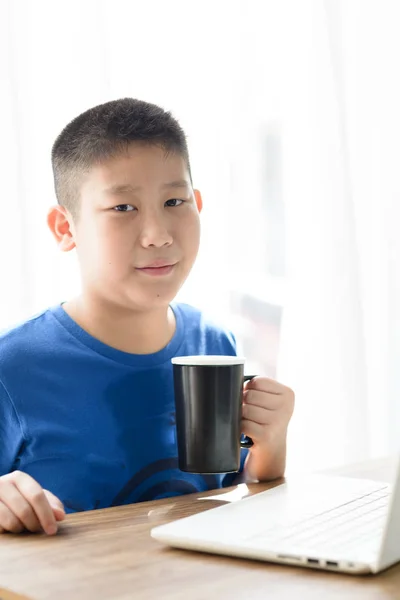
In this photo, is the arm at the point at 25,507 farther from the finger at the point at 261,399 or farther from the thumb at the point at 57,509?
the finger at the point at 261,399

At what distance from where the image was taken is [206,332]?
1373 mm

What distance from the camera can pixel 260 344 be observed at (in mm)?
2277

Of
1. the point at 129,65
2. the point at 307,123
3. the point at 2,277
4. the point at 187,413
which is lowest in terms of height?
the point at 187,413

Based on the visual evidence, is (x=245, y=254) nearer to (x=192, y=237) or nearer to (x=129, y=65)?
(x=129, y=65)

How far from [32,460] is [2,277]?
2.20 feet

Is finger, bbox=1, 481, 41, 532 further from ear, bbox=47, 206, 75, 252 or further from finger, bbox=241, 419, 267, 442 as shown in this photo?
ear, bbox=47, 206, 75, 252

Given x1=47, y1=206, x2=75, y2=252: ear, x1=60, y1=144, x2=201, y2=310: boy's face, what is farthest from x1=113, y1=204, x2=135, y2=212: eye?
x1=47, y1=206, x2=75, y2=252: ear

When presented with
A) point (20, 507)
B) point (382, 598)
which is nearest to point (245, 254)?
point (20, 507)

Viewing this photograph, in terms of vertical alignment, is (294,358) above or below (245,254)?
below

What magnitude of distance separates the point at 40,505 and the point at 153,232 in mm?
401

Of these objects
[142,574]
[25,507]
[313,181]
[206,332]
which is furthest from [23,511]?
[313,181]

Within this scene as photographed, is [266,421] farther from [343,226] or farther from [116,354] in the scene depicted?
[343,226]

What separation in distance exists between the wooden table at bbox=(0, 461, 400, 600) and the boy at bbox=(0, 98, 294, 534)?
277 millimetres

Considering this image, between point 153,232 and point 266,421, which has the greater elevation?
point 153,232
